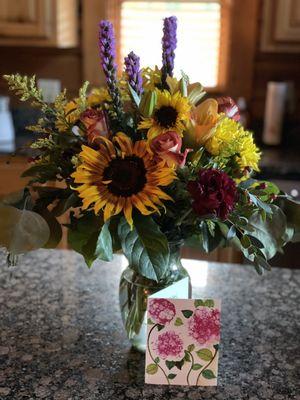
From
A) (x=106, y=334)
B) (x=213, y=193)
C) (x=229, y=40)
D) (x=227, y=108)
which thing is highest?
(x=229, y=40)

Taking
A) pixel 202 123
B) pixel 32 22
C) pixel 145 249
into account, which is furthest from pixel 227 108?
pixel 32 22

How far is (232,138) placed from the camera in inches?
35.5

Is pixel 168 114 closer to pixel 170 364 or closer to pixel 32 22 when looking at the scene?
pixel 170 364

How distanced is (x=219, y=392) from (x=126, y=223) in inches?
12.9

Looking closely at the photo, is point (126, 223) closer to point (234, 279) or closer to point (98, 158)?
point (98, 158)

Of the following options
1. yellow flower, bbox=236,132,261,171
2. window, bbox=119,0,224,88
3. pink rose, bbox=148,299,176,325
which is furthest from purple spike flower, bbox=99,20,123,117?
window, bbox=119,0,224,88

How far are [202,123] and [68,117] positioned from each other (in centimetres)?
23

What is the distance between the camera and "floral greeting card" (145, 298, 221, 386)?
0.92 m

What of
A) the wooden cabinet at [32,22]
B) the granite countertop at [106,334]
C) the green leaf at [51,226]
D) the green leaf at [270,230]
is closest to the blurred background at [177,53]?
the wooden cabinet at [32,22]

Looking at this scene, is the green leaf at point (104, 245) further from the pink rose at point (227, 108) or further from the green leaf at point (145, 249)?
the pink rose at point (227, 108)

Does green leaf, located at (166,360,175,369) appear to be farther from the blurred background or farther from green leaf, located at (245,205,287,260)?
the blurred background

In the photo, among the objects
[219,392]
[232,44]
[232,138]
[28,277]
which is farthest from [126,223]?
[232,44]

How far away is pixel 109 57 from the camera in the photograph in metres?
0.88

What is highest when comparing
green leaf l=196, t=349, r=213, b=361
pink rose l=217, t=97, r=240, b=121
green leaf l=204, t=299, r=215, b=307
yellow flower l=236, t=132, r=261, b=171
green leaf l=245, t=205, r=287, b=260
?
pink rose l=217, t=97, r=240, b=121
